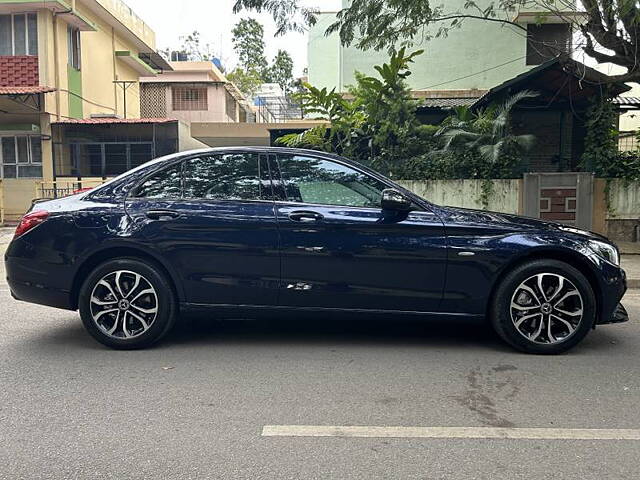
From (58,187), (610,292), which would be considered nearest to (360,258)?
(610,292)

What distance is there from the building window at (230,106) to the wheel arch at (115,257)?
26.9m

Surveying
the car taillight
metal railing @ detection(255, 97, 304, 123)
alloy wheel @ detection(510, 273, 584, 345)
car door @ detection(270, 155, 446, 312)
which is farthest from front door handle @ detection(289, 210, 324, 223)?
metal railing @ detection(255, 97, 304, 123)

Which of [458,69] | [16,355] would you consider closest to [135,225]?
[16,355]

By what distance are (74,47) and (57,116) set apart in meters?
2.95

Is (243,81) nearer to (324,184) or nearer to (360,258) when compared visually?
(324,184)

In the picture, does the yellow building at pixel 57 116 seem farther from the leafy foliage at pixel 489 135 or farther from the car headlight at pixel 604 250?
the car headlight at pixel 604 250

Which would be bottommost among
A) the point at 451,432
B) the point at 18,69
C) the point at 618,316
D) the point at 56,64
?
the point at 451,432

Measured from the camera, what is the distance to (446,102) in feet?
55.9

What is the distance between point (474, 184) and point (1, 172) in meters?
15.5

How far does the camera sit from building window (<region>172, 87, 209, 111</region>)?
29.8m

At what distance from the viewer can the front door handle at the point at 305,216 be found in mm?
4969

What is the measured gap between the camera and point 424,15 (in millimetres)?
10805

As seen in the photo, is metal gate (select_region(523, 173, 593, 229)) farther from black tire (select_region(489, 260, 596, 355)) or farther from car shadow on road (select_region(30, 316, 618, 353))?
black tire (select_region(489, 260, 596, 355))

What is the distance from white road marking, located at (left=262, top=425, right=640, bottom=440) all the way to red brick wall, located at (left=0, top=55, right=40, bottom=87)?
18.3m
